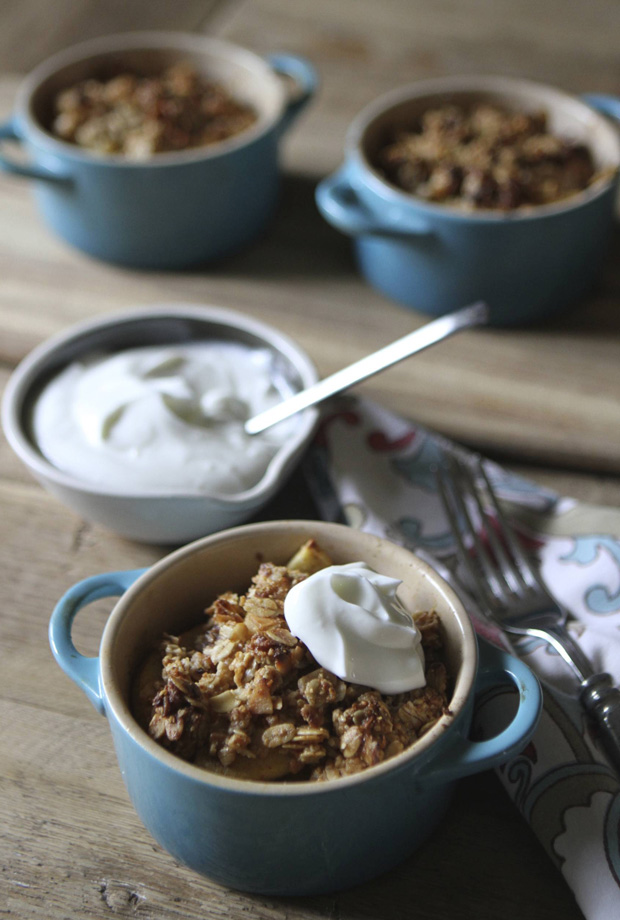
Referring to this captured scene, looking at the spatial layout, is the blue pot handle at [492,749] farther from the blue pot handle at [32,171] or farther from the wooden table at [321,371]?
the blue pot handle at [32,171]

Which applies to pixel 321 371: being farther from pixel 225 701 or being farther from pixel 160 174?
pixel 225 701

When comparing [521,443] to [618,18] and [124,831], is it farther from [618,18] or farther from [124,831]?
[618,18]

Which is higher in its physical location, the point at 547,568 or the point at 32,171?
the point at 32,171

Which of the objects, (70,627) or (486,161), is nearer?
(70,627)

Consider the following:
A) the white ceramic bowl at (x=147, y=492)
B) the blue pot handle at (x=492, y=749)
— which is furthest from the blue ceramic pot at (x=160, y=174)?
the blue pot handle at (x=492, y=749)

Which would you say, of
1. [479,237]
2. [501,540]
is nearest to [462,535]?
[501,540]

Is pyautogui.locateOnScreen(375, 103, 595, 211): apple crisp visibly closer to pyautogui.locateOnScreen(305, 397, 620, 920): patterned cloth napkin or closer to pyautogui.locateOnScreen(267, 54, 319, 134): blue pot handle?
pyautogui.locateOnScreen(267, 54, 319, 134): blue pot handle

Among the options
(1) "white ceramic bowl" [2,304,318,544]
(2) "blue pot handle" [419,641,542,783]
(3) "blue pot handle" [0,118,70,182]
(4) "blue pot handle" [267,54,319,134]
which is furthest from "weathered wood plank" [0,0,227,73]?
(2) "blue pot handle" [419,641,542,783]
